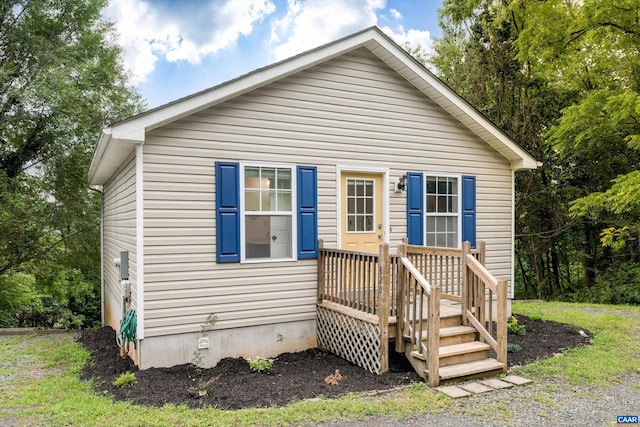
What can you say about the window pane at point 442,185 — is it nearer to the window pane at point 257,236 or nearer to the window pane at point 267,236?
the window pane at point 267,236

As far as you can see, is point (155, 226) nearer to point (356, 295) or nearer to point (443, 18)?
point (356, 295)

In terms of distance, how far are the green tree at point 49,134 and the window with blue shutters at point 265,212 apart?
7729 mm

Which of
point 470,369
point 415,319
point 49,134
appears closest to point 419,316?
point 415,319

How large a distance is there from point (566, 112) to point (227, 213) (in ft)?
29.8

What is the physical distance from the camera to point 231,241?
5812 mm

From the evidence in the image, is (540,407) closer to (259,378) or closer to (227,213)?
(259,378)

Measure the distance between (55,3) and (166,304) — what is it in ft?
37.5

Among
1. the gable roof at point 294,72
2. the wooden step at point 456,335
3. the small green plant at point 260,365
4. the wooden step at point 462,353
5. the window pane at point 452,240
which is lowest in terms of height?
the small green plant at point 260,365

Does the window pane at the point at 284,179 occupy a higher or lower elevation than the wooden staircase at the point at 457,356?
higher

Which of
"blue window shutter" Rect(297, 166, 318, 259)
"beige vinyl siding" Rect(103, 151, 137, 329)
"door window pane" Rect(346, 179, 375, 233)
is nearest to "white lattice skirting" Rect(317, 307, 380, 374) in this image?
"blue window shutter" Rect(297, 166, 318, 259)

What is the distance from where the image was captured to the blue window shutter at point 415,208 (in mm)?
7266

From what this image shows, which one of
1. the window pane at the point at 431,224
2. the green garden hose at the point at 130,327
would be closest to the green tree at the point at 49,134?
the green garden hose at the point at 130,327

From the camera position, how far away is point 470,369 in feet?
16.4

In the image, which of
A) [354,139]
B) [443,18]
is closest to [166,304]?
[354,139]
